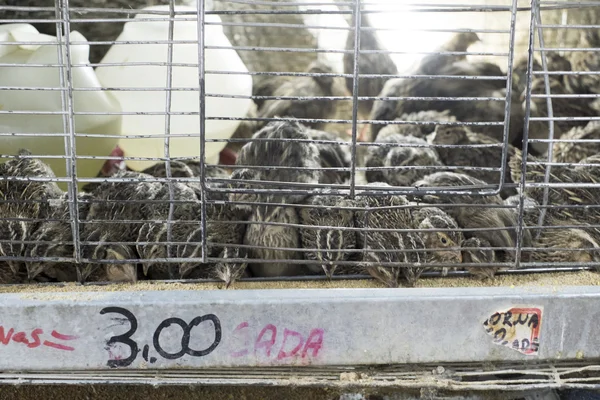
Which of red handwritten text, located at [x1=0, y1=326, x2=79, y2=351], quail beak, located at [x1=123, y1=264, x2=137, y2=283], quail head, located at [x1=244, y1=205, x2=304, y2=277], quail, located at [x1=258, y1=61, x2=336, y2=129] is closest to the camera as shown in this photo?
red handwritten text, located at [x1=0, y1=326, x2=79, y2=351]

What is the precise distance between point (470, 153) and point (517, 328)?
6.67ft

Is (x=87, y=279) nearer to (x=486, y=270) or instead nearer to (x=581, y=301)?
(x=486, y=270)

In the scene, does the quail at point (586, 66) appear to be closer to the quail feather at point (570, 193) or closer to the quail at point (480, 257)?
the quail feather at point (570, 193)

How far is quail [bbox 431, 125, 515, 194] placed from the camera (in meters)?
3.48

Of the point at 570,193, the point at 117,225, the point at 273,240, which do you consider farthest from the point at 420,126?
the point at 117,225

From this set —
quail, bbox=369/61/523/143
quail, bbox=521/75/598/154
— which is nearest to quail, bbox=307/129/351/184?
quail, bbox=369/61/523/143

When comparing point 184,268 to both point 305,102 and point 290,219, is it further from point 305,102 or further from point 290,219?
point 305,102

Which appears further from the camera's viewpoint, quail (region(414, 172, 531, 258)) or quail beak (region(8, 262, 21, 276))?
quail (region(414, 172, 531, 258))

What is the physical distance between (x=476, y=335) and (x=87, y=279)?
1.24m

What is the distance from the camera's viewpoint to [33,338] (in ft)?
5.63

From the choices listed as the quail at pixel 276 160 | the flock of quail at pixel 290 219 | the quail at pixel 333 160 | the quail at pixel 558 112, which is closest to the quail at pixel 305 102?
the quail at pixel 333 160

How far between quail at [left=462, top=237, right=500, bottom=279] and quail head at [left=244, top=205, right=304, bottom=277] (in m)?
0.59

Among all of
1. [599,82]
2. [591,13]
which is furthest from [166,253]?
[591,13]

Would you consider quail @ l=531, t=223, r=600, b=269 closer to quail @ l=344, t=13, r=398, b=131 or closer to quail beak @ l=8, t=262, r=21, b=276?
quail beak @ l=8, t=262, r=21, b=276
